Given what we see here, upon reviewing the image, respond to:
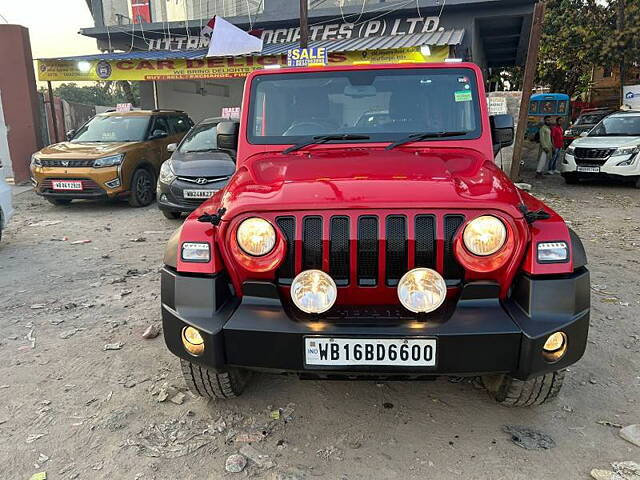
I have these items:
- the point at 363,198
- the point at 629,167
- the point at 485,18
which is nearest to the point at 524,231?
the point at 363,198

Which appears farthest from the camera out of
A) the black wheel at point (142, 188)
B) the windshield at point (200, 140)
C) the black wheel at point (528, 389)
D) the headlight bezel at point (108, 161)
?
the black wheel at point (142, 188)

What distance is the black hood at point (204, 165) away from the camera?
7.27 m

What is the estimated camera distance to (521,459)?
2.39m

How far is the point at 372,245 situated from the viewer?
230 centimetres

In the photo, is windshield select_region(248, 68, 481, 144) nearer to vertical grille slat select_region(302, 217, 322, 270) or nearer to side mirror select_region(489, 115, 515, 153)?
side mirror select_region(489, 115, 515, 153)

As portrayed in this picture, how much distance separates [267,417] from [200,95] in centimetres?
1646

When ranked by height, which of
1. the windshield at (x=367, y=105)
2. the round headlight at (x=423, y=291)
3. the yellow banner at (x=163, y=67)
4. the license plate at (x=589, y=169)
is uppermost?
the yellow banner at (x=163, y=67)

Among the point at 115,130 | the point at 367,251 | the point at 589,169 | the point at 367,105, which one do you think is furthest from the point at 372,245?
the point at 589,169

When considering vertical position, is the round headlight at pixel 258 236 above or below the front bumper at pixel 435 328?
above

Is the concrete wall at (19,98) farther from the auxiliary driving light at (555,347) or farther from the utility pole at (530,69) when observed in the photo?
the auxiliary driving light at (555,347)

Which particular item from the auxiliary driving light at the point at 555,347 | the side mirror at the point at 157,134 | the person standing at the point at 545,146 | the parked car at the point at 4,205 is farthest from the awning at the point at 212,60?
the auxiliary driving light at the point at 555,347

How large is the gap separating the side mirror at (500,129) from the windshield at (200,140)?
5.45 meters

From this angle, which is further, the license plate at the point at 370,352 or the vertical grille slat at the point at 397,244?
the vertical grille slat at the point at 397,244

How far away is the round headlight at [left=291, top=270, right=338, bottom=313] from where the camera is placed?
2213mm
